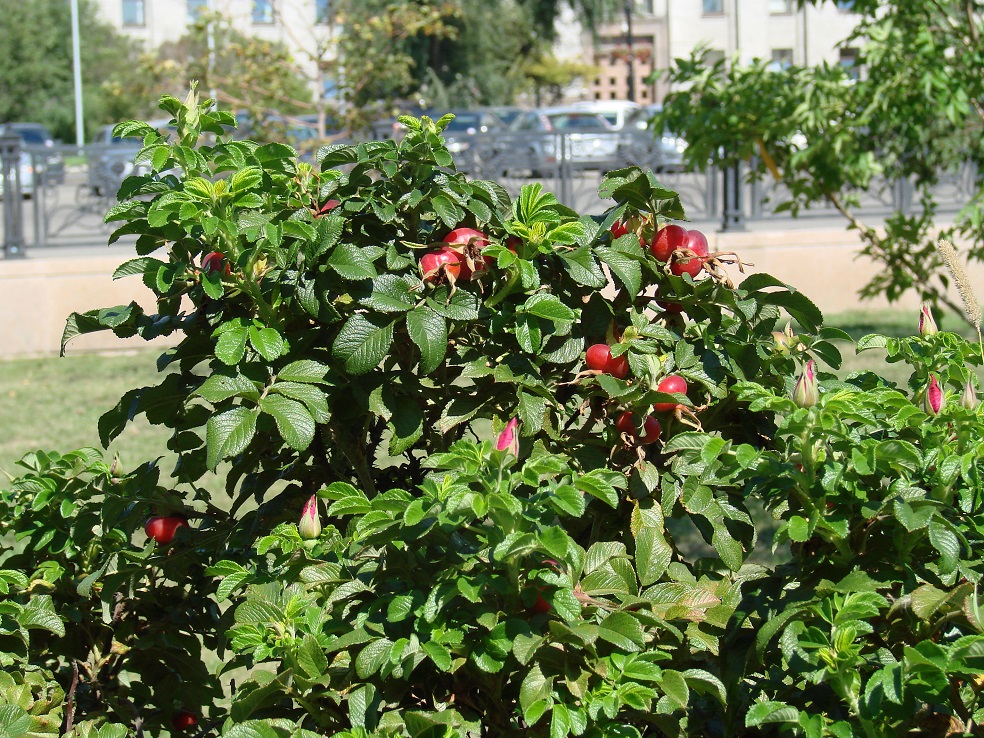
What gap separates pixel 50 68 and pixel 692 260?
148 ft

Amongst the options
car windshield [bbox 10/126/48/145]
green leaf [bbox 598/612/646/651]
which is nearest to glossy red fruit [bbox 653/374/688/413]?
green leaf [bbox 598/612/646/651]

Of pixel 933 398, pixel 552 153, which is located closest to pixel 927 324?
pixel 933 398

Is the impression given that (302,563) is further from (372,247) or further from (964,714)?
(964,714)

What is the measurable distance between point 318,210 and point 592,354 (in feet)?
1.95

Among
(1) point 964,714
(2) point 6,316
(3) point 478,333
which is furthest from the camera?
(2) point 6,316

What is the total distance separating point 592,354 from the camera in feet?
5.46

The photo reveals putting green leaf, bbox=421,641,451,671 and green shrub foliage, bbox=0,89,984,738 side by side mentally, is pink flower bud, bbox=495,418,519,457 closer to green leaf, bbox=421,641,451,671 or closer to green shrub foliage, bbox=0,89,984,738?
green shrub foliage, bbox=0,89,984,738

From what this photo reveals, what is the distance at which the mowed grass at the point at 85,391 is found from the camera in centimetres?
596

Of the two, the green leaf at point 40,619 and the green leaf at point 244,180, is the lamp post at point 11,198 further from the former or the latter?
the green leaf at point 244,180

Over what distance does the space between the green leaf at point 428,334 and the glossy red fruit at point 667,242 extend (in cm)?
40

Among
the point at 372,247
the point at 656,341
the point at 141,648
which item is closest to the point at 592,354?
the point at 656,341

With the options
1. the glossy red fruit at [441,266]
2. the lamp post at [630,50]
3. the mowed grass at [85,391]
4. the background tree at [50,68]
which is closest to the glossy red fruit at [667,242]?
the glossy red fruit at [441,266]

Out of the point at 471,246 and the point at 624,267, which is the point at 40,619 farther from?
the point at 624,267

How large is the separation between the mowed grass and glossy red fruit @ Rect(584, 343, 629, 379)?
13.2 ft
